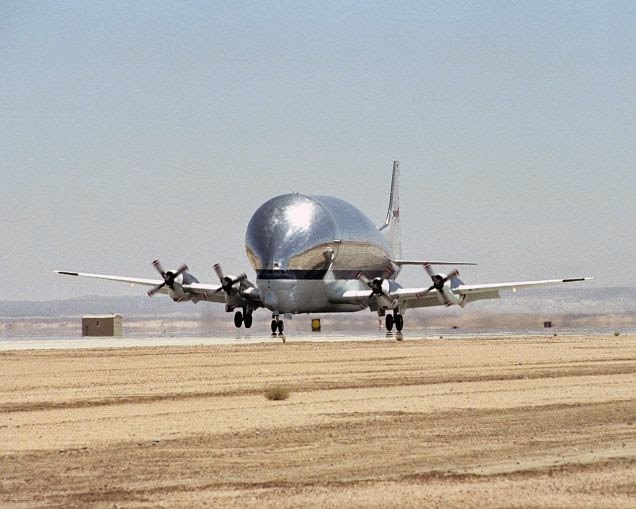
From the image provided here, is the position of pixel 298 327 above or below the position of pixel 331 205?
below

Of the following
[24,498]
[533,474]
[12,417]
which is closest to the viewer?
[24,498]

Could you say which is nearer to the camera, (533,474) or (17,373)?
(533,474)

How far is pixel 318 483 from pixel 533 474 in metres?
2.70

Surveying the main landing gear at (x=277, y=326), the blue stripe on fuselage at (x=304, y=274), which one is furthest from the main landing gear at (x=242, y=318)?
the main landing gear at (x=277, y=326)

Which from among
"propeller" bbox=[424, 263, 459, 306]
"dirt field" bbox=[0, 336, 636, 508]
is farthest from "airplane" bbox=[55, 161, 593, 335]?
"dirt field" bbox=[0, 336, 636, 508]

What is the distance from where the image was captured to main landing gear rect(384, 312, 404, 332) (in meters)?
78.4

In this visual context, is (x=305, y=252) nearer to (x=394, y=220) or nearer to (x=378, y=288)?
(x=378, y=288)

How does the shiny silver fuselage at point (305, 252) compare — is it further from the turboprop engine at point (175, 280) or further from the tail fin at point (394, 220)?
the tail fin at point (394, 220)

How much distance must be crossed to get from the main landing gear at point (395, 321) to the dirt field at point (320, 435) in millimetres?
35379

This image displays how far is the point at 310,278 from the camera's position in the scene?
77.6m

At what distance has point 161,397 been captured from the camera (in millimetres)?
29703

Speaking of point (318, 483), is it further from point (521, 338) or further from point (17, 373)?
point (521, 338)

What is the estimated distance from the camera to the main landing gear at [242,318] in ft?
271

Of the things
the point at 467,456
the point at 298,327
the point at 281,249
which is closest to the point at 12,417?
the point at 467,456
